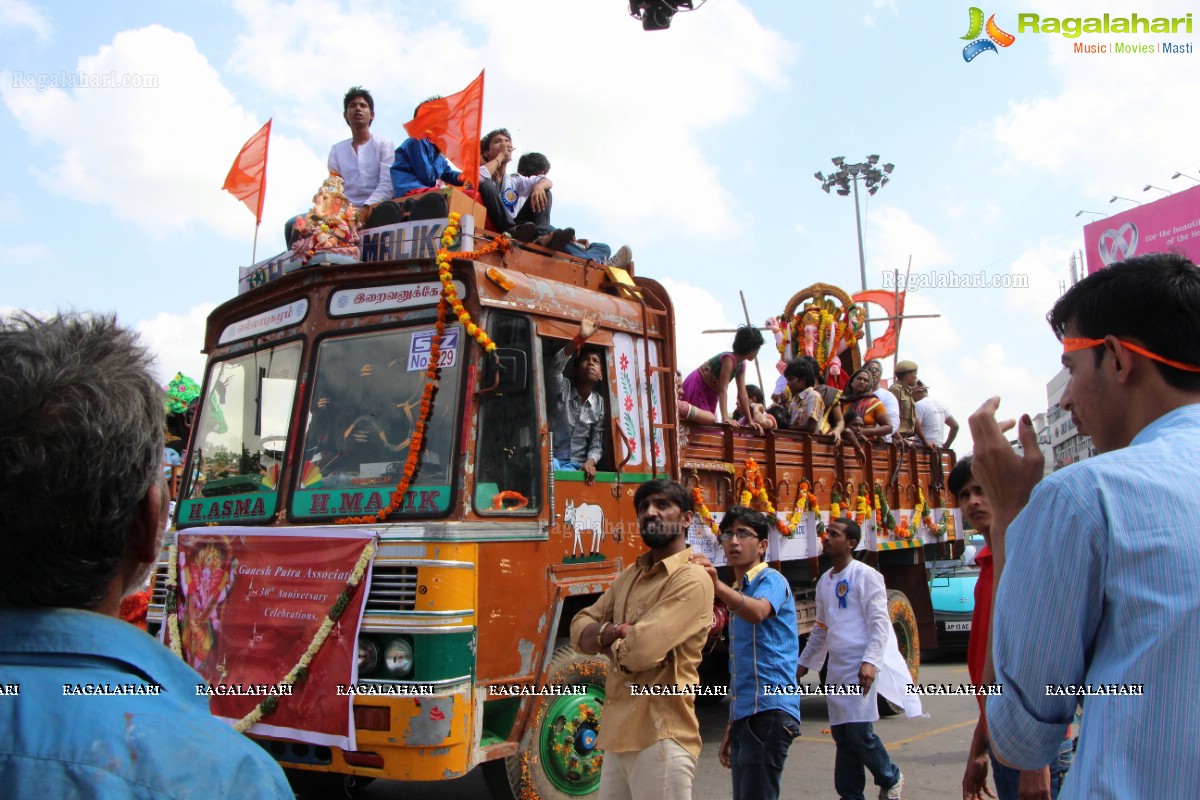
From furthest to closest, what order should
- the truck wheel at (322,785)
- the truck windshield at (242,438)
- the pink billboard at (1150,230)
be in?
the pink billboard at (1150,230)
the truck wheel at (322,785)
the truck windshield at (242,438)

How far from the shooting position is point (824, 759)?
6.89 meters

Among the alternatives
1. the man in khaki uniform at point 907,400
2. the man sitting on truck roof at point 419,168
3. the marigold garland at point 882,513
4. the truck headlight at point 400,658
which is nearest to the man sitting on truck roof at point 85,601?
the truck headlight at point 400,658

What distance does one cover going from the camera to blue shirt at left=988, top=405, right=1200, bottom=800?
4.58ft

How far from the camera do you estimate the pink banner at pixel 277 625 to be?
4.25m

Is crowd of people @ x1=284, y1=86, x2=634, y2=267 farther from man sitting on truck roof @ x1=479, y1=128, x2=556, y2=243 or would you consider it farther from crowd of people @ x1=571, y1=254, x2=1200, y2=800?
crowd of people @ x1=571, y1=254, x2=1200, y2=800

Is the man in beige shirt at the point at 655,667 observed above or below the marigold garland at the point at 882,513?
below

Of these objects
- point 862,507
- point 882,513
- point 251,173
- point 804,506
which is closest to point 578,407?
point 804,506

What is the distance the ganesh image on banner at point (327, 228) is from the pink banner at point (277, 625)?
1.69 metres

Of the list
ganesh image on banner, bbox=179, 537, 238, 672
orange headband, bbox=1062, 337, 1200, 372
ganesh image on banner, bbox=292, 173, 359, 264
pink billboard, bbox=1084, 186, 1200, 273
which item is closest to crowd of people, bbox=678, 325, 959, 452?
ganesh image on banner, bbox=292, 173, 359, 264

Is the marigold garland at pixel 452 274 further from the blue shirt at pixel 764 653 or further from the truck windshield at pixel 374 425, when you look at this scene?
the blue shirt at pixel 764 653

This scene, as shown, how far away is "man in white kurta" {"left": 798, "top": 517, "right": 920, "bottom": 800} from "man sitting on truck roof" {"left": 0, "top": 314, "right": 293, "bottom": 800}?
13.9 ft

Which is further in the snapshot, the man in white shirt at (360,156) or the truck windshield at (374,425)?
the man in white shirt at (360,156)

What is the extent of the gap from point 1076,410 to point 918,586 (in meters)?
8.72

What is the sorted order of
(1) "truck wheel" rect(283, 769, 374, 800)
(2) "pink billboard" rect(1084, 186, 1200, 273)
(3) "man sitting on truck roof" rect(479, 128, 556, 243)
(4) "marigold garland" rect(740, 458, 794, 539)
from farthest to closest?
(2) "pink billboard" rect(1084, 186, 1200, 273)
(4) "marigold garland" rect(740, 458, 794, 539)
(3) "man sitting on truck roof" rect(479, 128, 556, 243)
(1) "truck wheel" rect(283, 769, 374, 800)
